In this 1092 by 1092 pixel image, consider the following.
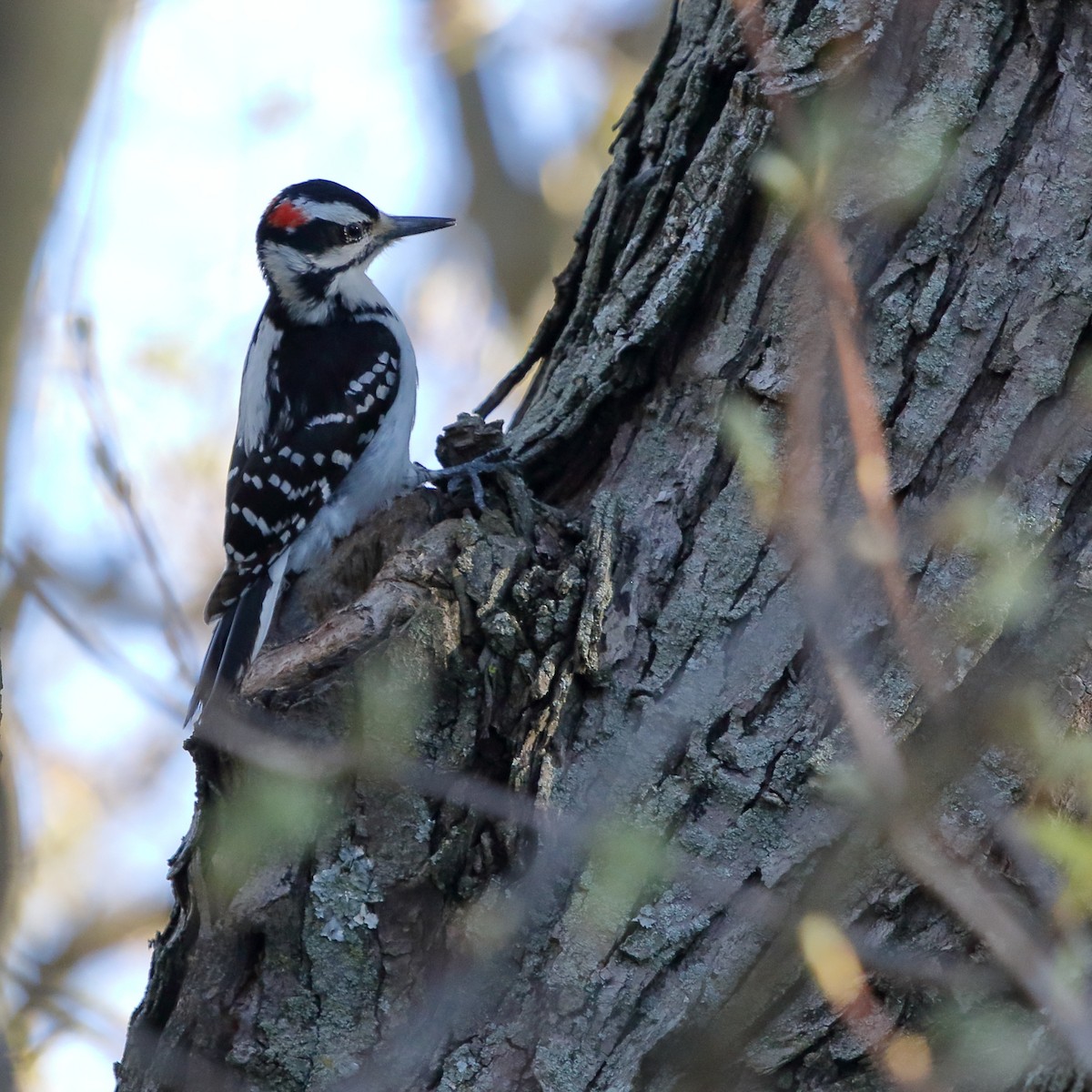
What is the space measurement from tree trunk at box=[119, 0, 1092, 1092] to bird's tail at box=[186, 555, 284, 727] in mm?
981

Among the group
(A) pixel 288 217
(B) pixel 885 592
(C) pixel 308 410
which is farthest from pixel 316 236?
(B) pixel 885 592

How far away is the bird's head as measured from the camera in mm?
4441

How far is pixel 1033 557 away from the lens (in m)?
1.91

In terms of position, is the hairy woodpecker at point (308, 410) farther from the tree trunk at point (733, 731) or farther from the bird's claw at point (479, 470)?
the tree trunk at point (733, 731)

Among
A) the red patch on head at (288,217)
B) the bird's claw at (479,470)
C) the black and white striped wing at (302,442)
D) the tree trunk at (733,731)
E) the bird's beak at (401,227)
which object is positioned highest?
the red patch on head at (288,217)

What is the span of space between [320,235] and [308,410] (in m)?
0.87

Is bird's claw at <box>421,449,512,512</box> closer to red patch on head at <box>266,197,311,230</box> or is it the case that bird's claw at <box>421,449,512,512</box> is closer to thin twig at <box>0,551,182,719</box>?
thin twig at <box>0,551,182,719</box>

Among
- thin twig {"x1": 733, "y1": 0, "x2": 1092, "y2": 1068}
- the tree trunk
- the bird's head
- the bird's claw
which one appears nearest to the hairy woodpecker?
the bird's head

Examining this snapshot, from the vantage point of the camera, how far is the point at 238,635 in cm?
329

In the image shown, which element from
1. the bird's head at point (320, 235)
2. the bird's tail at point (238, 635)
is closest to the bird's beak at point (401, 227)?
the bird's head at point (320, 235)

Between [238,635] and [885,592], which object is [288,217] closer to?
[238,635]

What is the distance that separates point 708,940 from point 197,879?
2.74 feet

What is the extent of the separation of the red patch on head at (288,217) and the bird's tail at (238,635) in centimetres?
156

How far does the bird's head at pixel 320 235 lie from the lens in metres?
4.44
